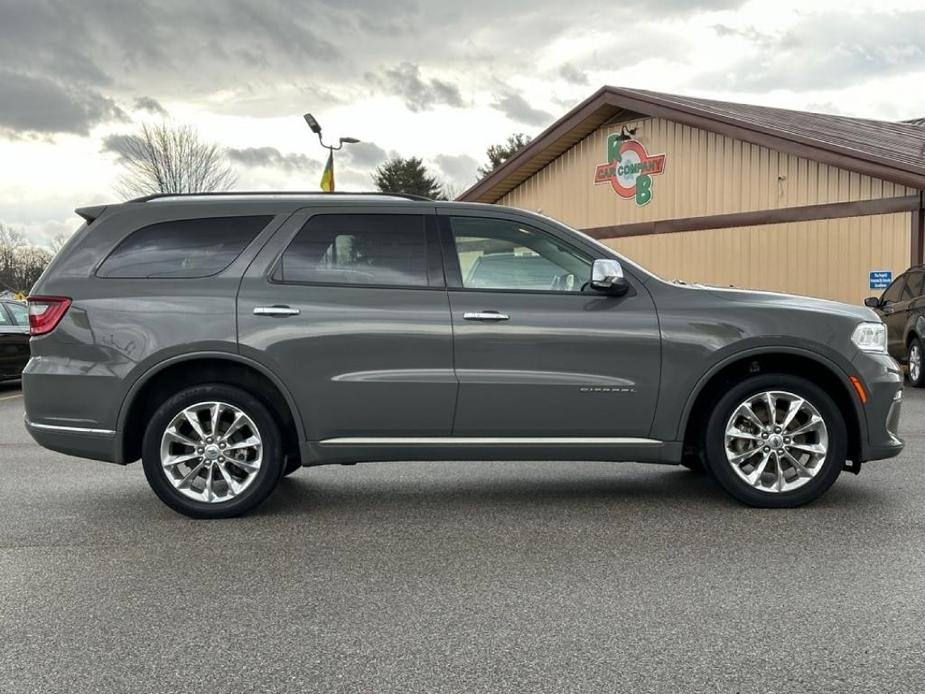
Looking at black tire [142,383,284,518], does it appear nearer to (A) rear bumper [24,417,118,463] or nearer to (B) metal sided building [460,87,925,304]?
(A) rear bumper [24,417,118,463]

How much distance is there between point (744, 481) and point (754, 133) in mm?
14450

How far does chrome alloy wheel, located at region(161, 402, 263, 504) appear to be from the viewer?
18.0 feet

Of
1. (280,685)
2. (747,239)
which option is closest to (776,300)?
(280,685)

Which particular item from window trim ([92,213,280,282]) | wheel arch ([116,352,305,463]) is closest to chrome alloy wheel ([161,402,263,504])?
wheel arch ([116,352,305,463])

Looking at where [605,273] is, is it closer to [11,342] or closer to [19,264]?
[11,342]

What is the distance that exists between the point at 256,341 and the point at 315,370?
0.37 meters

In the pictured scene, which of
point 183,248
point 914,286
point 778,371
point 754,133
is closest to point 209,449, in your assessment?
point 183,248

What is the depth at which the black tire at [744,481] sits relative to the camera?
557cm

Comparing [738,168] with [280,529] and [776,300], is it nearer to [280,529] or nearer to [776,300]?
[776,300]

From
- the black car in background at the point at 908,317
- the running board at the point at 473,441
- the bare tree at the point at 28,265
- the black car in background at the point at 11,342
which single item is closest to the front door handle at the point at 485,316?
the running board at the point at 473,441

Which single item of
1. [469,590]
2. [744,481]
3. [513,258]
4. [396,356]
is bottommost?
[469,590]

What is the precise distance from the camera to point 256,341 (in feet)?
17.9

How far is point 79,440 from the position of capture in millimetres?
5527

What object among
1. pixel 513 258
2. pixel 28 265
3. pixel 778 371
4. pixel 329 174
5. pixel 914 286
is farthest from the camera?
pixel 28 265
